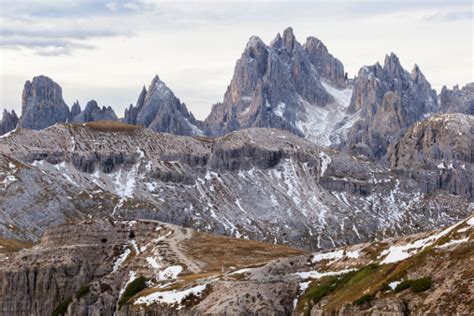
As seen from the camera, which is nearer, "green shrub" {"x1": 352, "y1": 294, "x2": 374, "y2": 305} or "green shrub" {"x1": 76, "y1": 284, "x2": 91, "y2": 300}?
"green shrub" {"x1": 352, "y1": 294, "x2": 374, "y2": 305}

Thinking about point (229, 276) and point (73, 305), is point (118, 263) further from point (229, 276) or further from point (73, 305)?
point (229, 276)

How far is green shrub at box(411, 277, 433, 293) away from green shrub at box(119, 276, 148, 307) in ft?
223

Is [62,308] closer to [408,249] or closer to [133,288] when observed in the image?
[133,288]

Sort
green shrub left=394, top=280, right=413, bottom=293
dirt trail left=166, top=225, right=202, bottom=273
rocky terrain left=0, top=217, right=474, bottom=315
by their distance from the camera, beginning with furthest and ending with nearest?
1. dirt trail left=166, top=225, right=202, bottom=273
2. green shrub left=394, top=280, right=413, bottom=293
3. rocky terrain left=0, top=217, right=474, bottom=315

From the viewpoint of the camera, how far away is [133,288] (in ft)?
551

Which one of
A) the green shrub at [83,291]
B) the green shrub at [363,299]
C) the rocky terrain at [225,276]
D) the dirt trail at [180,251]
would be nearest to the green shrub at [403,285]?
the rocky terrain at [225,276]

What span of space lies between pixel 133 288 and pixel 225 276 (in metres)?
22.1

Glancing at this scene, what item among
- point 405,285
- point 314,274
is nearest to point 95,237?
point 314,274

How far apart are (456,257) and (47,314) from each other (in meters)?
98.9

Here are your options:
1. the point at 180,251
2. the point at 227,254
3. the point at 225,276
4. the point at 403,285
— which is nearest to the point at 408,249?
the point at 403,285

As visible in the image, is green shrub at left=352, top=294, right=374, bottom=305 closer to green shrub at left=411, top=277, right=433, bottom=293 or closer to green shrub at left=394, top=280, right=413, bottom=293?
green shrub at left=394, top=280, right=413, bottom=293

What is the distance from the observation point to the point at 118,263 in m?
188

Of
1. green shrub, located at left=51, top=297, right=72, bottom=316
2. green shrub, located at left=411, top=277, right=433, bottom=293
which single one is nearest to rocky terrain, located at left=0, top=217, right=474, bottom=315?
green shrub, located at left=411, top=277, right=433, bottom=293

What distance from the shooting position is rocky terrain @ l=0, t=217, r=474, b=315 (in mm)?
107375
